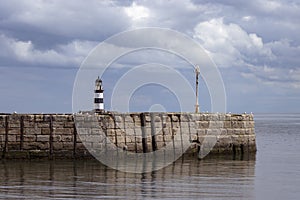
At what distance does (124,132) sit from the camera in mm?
22688

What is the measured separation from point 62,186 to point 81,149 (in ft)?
16.4

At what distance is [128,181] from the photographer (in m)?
18.1

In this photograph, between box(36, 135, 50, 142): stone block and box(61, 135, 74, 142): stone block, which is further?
box(61, 135, 74, 142): stone block

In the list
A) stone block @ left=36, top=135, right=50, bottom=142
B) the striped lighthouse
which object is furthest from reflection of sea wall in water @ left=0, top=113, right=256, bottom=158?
the striped lighthouse

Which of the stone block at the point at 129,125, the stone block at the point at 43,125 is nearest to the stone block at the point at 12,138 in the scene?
the stone block at the point at 43,125

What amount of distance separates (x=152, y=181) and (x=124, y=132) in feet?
15.1

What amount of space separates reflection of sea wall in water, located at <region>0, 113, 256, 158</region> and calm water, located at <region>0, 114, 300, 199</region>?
615 mm

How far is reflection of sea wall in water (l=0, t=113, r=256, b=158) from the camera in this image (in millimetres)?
21344

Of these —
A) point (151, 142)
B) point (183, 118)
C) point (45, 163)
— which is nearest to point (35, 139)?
→ point (45, 163)

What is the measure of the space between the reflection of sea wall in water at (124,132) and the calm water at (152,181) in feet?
2.02

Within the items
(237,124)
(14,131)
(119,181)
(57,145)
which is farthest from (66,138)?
(237,124)

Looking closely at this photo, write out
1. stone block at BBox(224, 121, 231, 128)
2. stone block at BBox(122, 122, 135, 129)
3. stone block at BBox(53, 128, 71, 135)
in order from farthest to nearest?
1. stone block at BBox(224, 121, 231, 128)
2. stone block at BBox(122, 122, 135, 129)
3. stone block at BBox(53, 128, 71, 135)

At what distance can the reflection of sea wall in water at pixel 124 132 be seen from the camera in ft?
70.0

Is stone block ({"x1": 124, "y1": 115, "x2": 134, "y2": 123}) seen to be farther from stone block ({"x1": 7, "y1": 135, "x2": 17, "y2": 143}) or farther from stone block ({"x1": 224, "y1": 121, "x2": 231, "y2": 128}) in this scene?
stone block ({"x1": 224, "y1": 121, "x2": 231, "y2": 128})
